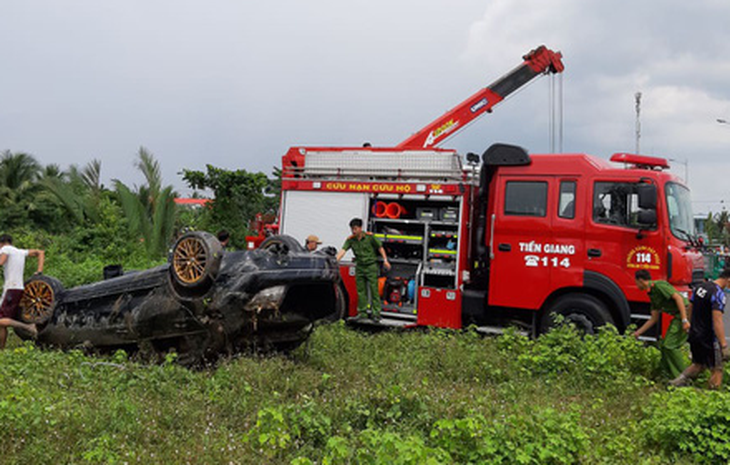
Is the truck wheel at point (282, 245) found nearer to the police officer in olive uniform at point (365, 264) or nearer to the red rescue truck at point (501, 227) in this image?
the red rescue truck at point (501, 227)

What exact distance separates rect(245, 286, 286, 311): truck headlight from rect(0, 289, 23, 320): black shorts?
12.1 feet

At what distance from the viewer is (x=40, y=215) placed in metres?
23.3

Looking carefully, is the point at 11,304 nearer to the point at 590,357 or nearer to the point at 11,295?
the point at 11,295

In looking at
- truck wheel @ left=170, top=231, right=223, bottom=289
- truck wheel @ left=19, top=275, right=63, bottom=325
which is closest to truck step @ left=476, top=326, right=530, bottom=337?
truck wheel @ left=170, top=231, right=223, bottom=289

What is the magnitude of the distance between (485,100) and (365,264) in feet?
15.0

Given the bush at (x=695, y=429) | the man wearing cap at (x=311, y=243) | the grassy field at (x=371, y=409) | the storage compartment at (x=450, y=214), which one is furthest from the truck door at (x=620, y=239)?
the man wearing cap at (x=311, y=243)

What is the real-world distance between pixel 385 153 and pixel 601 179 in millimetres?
3417

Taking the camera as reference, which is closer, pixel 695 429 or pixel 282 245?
pixel 695 429

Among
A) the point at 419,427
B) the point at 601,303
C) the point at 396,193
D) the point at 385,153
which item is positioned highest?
the point at 385,153

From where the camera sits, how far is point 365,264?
9.87 metres

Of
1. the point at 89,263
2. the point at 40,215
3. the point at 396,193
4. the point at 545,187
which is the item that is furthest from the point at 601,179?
the point at 40,215

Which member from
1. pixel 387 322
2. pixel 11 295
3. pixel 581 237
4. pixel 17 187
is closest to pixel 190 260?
pixel 11 295

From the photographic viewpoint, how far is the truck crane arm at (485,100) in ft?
40.0

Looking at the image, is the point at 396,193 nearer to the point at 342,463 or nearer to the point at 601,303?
the point at 601,303
